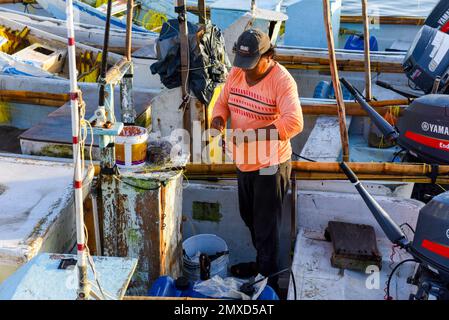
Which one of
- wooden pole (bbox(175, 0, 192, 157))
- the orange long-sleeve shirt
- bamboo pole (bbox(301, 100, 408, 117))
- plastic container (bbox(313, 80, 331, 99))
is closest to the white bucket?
the orange long-sleeve shirt

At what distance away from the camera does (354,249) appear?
13.0 feet

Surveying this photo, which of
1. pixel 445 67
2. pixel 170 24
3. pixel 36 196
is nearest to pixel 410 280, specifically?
pixel 36 196

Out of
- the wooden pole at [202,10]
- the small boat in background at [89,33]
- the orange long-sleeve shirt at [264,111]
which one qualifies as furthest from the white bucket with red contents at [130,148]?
the small boat in background at [89,33]

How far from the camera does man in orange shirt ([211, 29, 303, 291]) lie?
3715mm

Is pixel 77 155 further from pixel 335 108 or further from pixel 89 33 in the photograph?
pixel 89 33

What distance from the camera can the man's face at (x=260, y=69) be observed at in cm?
379

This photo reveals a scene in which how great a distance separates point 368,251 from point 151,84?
3601 mm

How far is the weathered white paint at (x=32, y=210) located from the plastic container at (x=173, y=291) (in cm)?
66

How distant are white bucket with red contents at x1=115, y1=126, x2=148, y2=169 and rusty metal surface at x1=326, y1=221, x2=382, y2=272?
147cm

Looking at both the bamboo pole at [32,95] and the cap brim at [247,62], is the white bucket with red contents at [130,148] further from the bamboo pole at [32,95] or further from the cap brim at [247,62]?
the bamboo pole at [32,95]

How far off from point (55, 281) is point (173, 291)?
1.09m

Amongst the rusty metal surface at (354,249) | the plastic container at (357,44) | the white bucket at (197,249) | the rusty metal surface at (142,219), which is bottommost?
the white bucket at (197,249)

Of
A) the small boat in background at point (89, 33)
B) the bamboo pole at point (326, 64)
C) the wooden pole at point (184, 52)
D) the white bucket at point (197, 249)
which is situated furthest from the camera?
the small boat in background at point (89, 33)

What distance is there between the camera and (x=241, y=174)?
4.05 m
